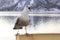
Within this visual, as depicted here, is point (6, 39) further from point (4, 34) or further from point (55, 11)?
point (55, 11)

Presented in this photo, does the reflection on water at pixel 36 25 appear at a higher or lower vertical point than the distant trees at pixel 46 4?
lower

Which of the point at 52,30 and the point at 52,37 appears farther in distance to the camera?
the point at 52,30

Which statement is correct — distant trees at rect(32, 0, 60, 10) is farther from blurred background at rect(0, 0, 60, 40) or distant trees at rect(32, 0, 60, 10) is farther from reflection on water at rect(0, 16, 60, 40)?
reflection on water at rect(0, 16, 60, 40)

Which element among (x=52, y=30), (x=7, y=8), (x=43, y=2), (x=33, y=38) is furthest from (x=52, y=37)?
(x=7, y=8)

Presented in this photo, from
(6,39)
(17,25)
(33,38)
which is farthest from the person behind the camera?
(6,39)

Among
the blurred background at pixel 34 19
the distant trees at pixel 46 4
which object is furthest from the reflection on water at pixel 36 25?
the distant trees at pixel 46 4

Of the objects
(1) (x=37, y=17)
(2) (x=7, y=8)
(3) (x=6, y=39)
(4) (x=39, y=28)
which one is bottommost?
(3) (x=6, y=39)

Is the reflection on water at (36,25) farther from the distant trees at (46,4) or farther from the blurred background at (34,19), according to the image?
the distant trees at (46,4)

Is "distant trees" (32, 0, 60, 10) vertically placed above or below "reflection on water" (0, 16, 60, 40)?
above

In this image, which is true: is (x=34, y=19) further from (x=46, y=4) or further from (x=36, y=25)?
(x=46, y=4)

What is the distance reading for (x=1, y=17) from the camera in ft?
4.55

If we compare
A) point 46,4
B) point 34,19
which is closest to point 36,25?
point 34,19

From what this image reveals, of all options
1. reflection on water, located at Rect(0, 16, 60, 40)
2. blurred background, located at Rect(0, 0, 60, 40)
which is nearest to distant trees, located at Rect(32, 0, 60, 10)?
blurred background, located at Rect(0, 0, 60, 40)

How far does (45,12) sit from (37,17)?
10 centimetres
